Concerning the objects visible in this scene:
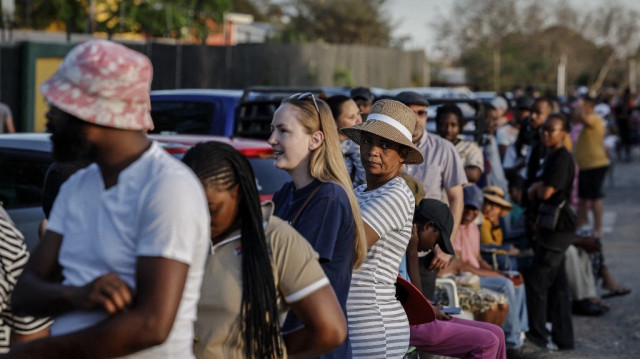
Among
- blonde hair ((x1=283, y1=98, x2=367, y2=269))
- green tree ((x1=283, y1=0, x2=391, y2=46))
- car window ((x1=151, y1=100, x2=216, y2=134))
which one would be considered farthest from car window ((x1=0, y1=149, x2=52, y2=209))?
green tree ((x1=283, y1=0, x2=391, y2=46))

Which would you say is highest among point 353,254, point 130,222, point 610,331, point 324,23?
point 324,23

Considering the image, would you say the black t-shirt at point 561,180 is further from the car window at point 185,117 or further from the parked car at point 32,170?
the car window at point 185,117

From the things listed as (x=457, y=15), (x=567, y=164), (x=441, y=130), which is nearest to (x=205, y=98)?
(x=441, y=130)

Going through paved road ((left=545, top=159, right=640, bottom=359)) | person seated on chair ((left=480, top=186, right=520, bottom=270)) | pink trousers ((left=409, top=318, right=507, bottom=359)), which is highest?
person seated on chair ((left=480, top=186, right=520, bottom=270))

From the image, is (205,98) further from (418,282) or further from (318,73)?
(318,73)

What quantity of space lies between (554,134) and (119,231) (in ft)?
22.5

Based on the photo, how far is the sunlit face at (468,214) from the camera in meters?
8.36

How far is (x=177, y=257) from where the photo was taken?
250 cm

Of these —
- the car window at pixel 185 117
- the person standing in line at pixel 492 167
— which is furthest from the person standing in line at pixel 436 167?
the car window at pixel 185 117

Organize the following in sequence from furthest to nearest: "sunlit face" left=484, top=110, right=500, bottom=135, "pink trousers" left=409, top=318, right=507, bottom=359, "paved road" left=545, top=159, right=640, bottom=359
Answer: "sunlit face" left=484, top=110, right=500, bottom=135 → "paved road" left=545, top=159, right=640, bottom=359 → "pink trousers" left=409, top=318, right=507, bottom=359

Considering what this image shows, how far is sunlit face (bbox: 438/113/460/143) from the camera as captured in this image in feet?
29.7

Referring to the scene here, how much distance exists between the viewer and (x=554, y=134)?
29.4ft

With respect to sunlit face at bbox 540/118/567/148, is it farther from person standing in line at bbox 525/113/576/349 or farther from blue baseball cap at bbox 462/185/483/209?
blue baseball cap at bbox 462/185/483/209

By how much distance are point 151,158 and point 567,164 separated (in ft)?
21.8
